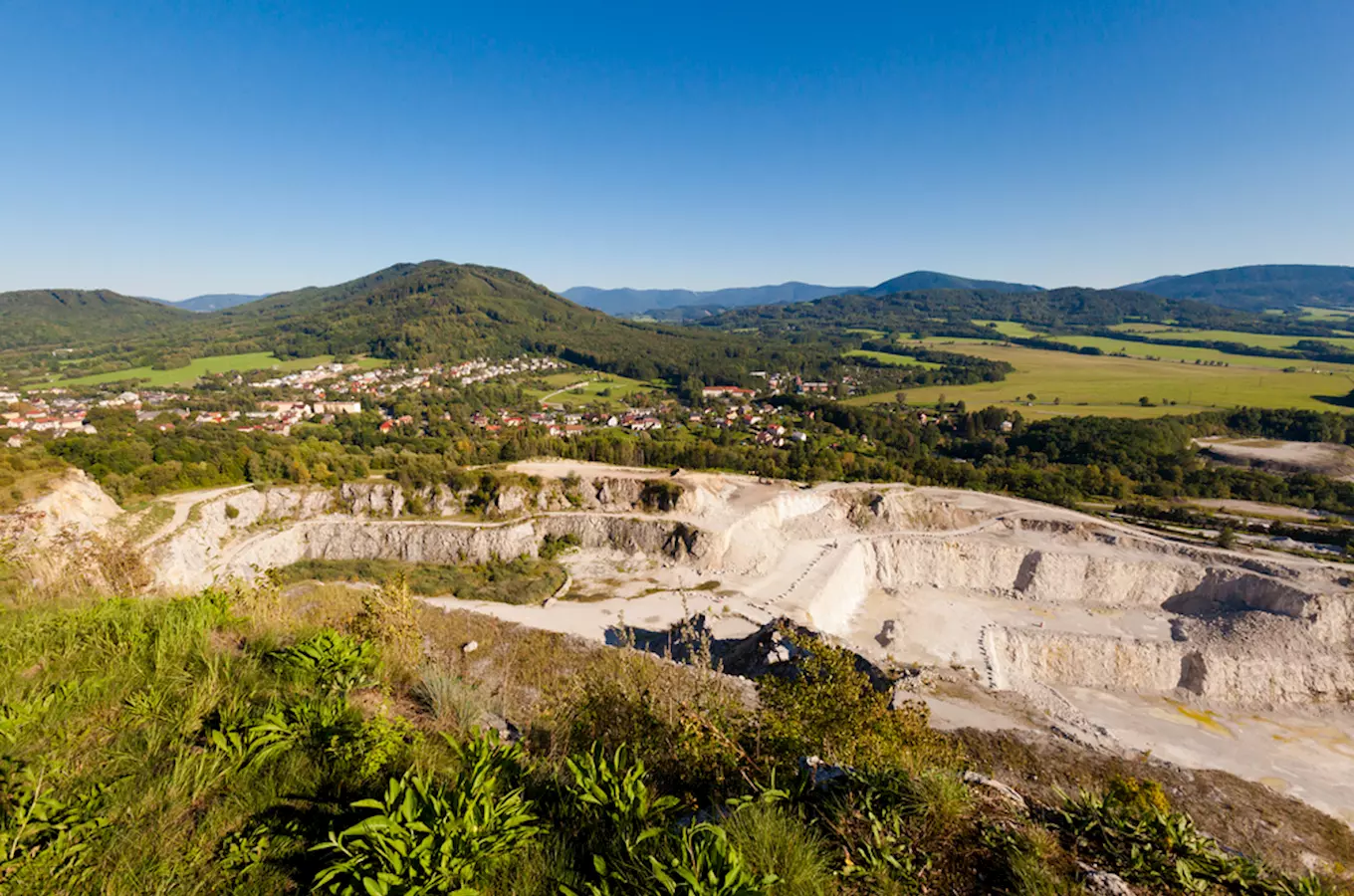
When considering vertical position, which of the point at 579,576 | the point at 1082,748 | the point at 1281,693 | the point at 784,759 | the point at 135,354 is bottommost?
the point at 1281,693

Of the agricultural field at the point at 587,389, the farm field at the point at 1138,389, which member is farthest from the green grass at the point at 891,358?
the agricultural field at the point at 587,389

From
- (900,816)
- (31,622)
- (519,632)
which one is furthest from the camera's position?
(519,632)

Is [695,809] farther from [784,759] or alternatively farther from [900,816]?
[900,816]

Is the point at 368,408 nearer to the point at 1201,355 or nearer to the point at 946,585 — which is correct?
the point at 946,585

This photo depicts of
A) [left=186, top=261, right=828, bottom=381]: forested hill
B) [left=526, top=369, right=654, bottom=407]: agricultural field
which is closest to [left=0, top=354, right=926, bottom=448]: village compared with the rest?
[left=526, top=369, right=654, bottom=407]: agricultural field

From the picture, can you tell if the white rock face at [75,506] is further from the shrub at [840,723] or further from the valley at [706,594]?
the shrub at [840,723]

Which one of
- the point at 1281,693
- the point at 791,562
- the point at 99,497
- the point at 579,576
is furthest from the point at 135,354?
the point at 1281,693
